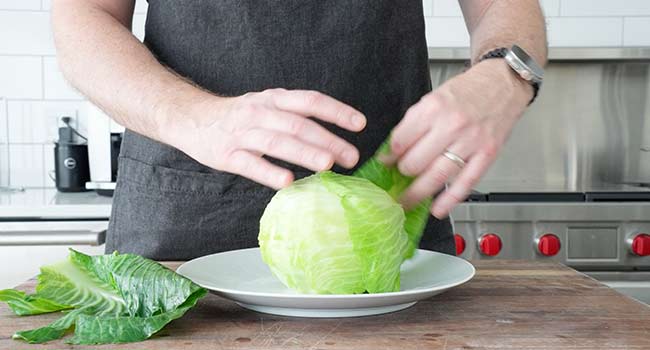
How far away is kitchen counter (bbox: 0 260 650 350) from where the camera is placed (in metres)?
0.71

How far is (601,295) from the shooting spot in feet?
2.93

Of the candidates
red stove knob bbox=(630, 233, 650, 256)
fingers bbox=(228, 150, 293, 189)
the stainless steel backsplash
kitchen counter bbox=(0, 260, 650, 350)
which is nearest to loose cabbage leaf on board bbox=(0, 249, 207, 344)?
kitchen counter bbox=(0, 260, 650, 350)

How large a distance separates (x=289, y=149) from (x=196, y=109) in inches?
5.8

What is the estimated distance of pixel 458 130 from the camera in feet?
2.65

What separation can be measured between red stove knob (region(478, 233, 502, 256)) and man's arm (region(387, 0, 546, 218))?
41.8 inches

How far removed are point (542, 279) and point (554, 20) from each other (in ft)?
5.63

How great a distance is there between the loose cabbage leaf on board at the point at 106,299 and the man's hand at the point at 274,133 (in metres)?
0.14

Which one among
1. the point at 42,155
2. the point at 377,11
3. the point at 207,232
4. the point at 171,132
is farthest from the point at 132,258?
the point at 42,155

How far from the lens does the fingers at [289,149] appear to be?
2.43 feet

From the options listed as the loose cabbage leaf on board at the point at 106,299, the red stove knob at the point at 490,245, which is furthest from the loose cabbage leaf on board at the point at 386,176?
the red stove knob at the point at 490,245

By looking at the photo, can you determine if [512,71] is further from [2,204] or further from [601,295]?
[2,204]

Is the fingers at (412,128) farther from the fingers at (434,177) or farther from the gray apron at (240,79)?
the gray apron at (240,79)

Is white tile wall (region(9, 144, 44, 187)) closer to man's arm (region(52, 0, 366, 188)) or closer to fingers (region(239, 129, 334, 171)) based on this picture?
man's arm (region(52, 0, 366, 188))

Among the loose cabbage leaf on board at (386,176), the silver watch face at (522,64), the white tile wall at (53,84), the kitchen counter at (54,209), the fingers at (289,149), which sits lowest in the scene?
the kitchen counter at (54,209)
